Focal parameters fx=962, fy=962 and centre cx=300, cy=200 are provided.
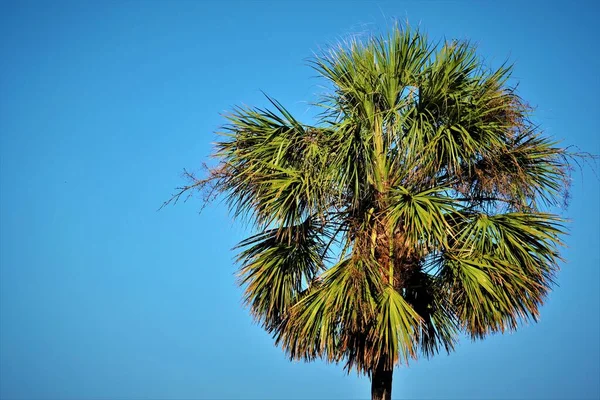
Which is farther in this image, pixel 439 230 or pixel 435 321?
pixel 435 321

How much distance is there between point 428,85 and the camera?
45.4 ft

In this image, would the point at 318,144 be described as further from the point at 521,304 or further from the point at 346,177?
the point at 521,304

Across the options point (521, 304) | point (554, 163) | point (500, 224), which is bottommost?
point (521, 304)

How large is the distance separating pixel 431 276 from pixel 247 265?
2.65m

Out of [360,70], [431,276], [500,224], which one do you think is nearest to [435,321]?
[431,276]

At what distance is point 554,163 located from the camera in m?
13.9

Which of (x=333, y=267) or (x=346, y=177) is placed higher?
(x=346, y=177)

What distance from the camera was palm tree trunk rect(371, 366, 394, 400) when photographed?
1330 cm

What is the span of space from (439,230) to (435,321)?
1.85 m

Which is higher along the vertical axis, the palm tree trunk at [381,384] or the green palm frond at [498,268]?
the green palm frond at [498,268]

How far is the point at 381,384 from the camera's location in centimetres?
1333

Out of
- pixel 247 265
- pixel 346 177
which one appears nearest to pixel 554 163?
pixel 346 177

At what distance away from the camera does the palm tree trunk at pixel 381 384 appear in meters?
13.3

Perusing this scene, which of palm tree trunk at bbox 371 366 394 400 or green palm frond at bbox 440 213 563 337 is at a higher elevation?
green palm frond at bbox 440 213 563 337
